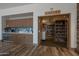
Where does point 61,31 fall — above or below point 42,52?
above

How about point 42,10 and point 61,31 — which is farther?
point 61,31

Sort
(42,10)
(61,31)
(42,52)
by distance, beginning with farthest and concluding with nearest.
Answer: (61,31), (42,10), (42,52)

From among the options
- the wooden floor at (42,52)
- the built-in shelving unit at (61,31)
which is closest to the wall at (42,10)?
the wooden floor at (42,52)

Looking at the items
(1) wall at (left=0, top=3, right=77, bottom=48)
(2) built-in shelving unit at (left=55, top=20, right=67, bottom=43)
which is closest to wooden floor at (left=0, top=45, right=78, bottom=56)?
(1) wall at (left=0, top=3, right=77, bottom=48)

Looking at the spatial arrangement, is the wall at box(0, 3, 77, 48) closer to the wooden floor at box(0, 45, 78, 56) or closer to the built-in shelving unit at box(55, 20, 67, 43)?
the wooden floor at box(0, 45, 78, 56)

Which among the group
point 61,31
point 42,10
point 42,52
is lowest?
point 42,52

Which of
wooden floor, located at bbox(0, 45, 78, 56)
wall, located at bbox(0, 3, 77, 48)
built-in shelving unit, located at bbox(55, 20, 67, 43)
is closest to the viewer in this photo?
wooden floor, located at bbox(0, 45, 78, 56)

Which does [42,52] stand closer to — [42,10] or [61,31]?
[42,10]

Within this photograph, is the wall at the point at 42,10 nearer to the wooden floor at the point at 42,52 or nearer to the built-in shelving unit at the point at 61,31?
the wooden floor at the point at 42,52

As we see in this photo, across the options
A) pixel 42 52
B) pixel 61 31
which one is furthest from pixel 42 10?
pixel 61 31

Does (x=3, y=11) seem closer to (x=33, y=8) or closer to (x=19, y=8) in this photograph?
(x=19, y=8)

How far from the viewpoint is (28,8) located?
7.40m

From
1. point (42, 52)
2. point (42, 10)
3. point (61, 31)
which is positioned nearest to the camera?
point (42, 52)

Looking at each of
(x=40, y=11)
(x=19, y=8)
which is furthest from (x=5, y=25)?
(x=40, y=11)
